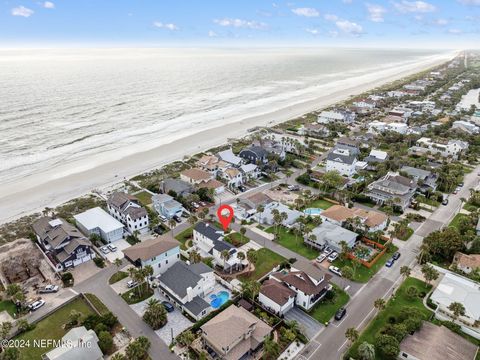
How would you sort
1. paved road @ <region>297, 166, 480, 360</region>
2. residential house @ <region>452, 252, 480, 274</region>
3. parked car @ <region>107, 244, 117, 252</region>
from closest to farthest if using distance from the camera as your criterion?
1. paved road @ <region>297, 166, 480, 360</region>
2. residential house @ <region>452, 252, 480, 274</region>
3. parked car @ <region>107, 244, 117, 252</region>

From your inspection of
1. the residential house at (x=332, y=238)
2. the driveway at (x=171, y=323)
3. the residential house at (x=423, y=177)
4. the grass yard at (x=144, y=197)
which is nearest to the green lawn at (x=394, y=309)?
the residential house at (x=332, y=238)

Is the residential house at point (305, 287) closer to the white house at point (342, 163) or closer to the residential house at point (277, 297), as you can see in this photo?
the residential house at point (277, 297)

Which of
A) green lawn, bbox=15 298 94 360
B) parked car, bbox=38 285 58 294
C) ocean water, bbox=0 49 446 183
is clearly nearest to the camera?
green lawn, bbox=15 298 94 360

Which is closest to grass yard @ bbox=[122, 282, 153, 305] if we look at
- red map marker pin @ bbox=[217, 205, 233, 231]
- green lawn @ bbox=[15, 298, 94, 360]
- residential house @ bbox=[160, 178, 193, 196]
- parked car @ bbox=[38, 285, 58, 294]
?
green lawn @ bbox=[15, 298, 94, 360]

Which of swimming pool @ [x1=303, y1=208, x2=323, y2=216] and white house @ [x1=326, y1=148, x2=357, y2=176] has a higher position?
white house @ [x1=326, y1=148, x2=357, y2=176]

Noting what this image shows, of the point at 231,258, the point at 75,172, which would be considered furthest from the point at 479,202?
the point at 75,172

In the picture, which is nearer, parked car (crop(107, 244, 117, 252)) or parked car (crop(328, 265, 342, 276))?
parked car (crop(328, 265, 342, 276))

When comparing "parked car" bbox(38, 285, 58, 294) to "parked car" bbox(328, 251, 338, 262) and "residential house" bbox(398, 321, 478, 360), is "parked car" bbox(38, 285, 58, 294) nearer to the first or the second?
"parked car" bbox(328, 251, 338, 262)
